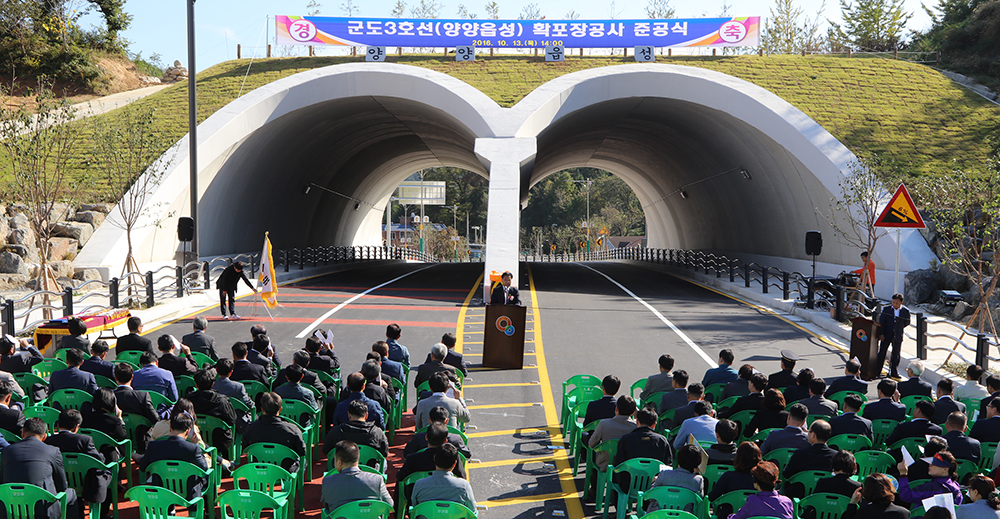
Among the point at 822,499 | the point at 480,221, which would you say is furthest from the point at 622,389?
the point at 480,221

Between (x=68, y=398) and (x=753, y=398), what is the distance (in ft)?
24.2

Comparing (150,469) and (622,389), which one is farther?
(622,389)

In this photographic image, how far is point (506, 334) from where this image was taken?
13.6 metres

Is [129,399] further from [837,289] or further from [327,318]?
[837,289]

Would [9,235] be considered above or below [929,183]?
below

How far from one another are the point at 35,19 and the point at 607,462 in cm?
4643

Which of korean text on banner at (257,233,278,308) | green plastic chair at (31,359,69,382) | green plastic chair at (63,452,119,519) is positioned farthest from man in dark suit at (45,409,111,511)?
korean text on banner at (257,233,278,308)

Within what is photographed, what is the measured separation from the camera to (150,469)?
602cm

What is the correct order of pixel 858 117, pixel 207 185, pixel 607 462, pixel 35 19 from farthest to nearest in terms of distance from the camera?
pixel 35 19, pixel 858 117, pixel 207 185, pixel 607 462

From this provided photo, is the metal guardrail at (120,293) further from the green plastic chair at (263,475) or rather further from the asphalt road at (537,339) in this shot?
the green plastic chair at (263,475)

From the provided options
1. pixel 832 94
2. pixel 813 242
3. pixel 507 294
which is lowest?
pixel 507 294

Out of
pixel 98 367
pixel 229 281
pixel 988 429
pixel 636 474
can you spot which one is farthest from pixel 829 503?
pixel 229 281

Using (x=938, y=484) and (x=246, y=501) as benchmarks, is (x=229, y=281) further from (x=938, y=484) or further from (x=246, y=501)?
(x=938, y=484)

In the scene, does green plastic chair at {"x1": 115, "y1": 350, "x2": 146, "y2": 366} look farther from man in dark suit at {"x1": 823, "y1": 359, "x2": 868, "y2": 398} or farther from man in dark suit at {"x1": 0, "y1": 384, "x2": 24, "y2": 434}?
man in dark suit at {"x1": 823, "y1": 359, "x2": 868, "y2": 398}
